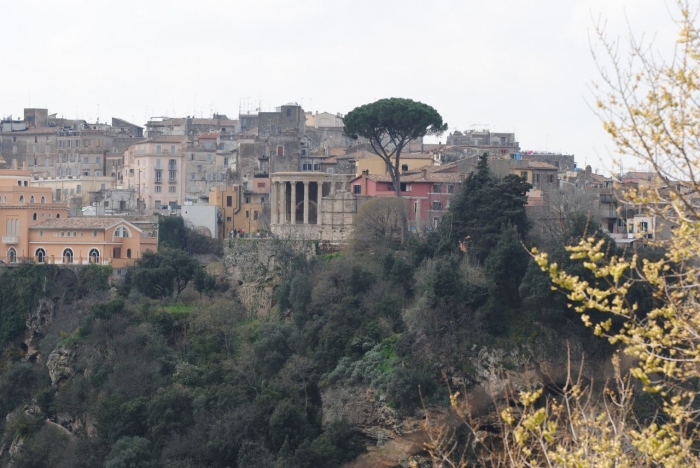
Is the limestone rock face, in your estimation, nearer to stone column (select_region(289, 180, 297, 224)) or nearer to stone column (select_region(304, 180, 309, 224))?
stone column (select_region(289, 180, 297, 224))

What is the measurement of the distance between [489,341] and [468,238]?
5.13 m

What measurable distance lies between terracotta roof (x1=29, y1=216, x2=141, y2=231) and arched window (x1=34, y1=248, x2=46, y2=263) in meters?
0.96

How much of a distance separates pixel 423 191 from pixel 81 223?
14305mm

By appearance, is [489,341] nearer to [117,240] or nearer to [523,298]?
[523,298]

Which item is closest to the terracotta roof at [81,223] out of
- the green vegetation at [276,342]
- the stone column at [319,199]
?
the green vegetation at [276,342]

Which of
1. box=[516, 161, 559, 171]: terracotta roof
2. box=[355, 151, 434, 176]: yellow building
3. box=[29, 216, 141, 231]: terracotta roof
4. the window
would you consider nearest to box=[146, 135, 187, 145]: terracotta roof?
box=[29, 216, 141, 231]: terracotta roof

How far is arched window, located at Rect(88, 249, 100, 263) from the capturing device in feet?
174

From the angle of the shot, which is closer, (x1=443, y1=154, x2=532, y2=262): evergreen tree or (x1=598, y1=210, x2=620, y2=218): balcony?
(x1=443, y1=154, x2=532, y2=262): evergreen tree

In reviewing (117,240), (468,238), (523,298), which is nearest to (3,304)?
(117,240)

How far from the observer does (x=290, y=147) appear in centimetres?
6075

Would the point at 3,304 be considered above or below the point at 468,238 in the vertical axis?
below

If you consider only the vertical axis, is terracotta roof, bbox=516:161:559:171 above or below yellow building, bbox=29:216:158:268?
above

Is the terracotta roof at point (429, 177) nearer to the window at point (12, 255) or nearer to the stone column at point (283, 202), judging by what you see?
the stone column at point (283, 202)

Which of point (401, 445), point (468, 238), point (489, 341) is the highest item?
point (468, 238)
